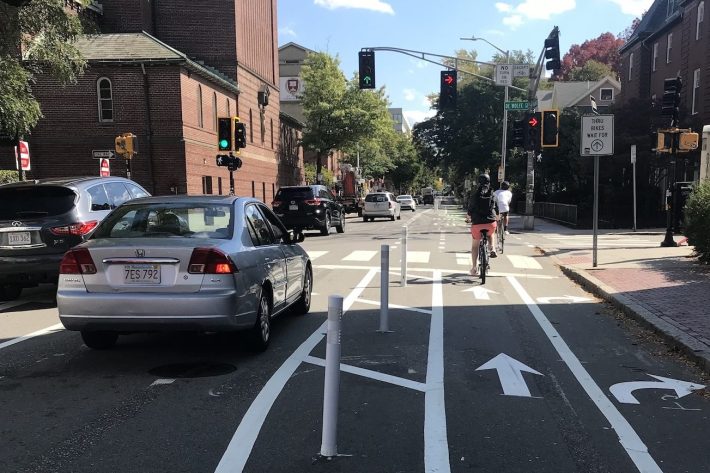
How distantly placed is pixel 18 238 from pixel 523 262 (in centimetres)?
1056

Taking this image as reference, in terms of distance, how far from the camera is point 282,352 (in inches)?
244

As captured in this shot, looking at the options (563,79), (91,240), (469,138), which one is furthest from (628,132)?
(563,79)

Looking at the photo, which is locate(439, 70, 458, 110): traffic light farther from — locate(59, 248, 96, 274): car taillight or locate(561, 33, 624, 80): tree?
locate(561, 33, 624, 80): tree

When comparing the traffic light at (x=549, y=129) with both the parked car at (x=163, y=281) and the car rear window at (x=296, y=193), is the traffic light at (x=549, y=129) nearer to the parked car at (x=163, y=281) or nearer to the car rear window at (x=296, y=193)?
the car rear window at (x=296, y=193)

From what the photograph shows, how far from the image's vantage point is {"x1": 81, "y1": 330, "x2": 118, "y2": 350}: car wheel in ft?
20.0

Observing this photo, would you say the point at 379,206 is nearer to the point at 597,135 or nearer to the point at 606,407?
the point at 597,135

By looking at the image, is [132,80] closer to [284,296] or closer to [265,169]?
[265,169]

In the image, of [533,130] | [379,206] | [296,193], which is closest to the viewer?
[296,193]

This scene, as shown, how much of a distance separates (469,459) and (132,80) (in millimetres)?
27096

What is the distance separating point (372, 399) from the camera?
190 inches

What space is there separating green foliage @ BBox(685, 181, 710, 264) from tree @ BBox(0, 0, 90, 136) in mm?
14628

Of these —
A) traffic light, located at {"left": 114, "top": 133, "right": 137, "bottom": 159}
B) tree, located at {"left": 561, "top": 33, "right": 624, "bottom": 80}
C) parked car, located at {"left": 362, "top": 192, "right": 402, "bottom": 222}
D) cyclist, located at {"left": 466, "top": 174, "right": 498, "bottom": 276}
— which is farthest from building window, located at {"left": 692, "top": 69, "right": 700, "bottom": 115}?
tree, located at {"left": 561, "top": 33, "right": 624, "bottom": 80}

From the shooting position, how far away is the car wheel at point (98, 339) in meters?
6.11

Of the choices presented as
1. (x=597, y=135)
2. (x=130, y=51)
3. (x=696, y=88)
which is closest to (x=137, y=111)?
(x=130, y=51)
